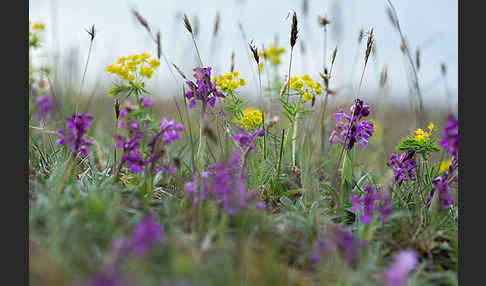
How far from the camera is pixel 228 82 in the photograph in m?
2.32

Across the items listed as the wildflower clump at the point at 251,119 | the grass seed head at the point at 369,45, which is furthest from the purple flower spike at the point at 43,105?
the grass seed head at the point at 369,45

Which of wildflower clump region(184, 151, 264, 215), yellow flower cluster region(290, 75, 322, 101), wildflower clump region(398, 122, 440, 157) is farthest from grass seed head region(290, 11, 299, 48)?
wildflower clump region(398, 122, 440, 157)

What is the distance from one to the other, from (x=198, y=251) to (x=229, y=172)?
19.3 inches

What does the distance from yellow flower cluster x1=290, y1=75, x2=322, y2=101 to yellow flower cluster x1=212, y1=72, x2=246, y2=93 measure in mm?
338

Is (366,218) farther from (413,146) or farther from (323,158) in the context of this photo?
(323,158)

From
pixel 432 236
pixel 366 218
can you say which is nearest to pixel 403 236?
pixel 432 236

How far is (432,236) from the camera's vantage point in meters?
1.95

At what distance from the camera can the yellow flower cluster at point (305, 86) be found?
2.42 m

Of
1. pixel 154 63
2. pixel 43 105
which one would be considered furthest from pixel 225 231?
pixel 43 105

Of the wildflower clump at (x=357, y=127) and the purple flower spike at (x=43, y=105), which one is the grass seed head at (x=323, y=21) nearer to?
the wildflower clump at (x=357, y=127)

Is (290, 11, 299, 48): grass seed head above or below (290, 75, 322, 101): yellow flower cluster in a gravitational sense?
above

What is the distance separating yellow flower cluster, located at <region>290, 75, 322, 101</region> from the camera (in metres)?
2.42

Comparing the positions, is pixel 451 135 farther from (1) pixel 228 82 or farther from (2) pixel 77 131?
(2) pixel 77 131

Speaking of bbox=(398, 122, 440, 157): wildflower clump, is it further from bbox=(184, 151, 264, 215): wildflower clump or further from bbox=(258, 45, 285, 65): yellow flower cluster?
bbox=(258, 45, 285, 65): yellow flower cluster
